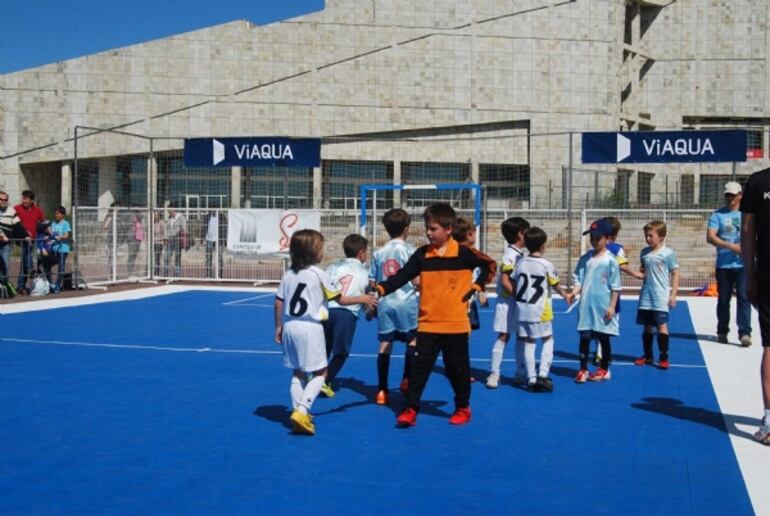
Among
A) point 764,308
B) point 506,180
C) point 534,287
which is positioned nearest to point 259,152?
point 534,287

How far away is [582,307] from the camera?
9234 millimetres

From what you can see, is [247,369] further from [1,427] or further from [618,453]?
[618,453]

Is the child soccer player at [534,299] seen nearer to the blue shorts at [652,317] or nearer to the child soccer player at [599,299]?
the child soccer player at [599,299]

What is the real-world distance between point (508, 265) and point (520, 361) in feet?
3.30

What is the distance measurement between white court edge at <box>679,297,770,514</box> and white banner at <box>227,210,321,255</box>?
31.5 ft

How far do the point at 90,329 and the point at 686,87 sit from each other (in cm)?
4844

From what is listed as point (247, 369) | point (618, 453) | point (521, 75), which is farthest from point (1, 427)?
point (521, 75)

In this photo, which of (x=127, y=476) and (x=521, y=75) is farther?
(x=521, y=75)

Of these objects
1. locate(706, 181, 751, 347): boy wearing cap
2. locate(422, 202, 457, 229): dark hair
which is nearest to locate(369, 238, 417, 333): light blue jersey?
locate(422, 202, 457, 229): dark hair

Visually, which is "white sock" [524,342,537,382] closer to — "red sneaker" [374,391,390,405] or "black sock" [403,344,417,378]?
"black sock" [403,344,417,378]

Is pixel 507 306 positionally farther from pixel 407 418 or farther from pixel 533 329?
pixel 407 418

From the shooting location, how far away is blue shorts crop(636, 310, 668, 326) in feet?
33.4

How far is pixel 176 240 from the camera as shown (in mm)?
22641

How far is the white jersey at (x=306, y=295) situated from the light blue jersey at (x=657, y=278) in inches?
191
